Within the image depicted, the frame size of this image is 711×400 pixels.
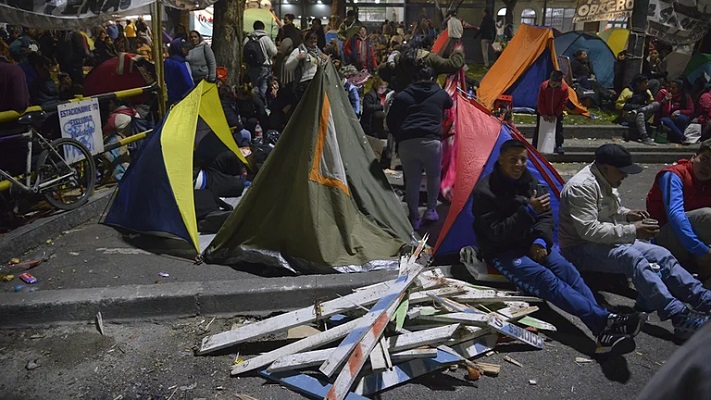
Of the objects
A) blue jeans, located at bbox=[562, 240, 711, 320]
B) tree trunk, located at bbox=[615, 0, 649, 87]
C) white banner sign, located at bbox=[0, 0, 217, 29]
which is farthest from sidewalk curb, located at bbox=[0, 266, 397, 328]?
tree trunk, located at bbox=[615, 0, 649, 87]

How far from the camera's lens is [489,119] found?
601 cm

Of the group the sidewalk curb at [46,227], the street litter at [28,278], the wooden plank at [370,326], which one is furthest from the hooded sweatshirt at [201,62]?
the wooden plank at [370,326]

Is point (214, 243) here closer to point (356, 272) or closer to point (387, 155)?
point (356, 272)

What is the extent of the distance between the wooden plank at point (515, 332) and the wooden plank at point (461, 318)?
0.06 meters

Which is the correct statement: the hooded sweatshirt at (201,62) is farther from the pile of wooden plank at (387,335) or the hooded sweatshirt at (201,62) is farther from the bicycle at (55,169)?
the pile of wooden plank at (387,335)

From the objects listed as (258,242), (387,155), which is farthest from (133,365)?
(387,155)

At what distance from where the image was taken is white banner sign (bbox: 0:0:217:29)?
5.13 m

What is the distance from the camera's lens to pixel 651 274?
4273mm

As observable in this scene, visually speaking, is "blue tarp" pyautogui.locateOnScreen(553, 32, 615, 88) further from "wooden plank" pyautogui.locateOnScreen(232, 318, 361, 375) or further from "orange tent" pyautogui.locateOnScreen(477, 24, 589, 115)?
"wooden plank" pyautogui.locateOnScreen(232, 318, 361, 375)

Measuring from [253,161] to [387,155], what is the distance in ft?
7.70

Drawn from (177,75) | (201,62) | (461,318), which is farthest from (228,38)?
(461,318)

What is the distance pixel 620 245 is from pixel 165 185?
4.23m

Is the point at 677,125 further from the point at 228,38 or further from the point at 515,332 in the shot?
the point at 515,332

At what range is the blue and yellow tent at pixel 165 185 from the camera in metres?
5.59
